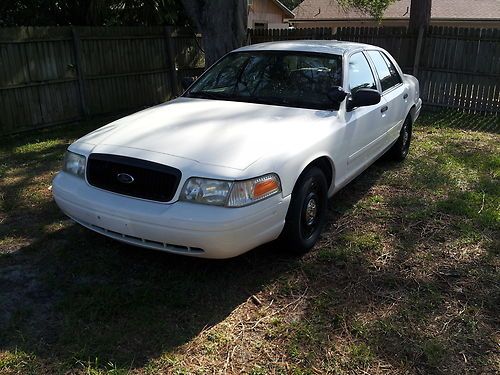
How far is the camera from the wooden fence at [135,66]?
839 centimetres

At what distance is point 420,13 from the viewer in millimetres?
12031

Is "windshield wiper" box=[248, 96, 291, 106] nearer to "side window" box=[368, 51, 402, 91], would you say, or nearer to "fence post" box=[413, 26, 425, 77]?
"side window" box=[368, 51, 402, 91]

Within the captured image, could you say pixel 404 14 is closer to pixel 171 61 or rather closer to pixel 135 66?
pixel 171 61

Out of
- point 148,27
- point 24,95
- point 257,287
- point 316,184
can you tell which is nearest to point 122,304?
point 257,287

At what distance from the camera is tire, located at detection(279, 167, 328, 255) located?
3627 millimetres

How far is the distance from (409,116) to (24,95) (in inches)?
250

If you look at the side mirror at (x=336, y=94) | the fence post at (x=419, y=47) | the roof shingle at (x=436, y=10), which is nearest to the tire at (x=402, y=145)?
the side mirror at (x=336, y=94)

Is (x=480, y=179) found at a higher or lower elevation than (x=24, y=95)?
lower

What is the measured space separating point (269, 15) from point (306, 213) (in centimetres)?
2877

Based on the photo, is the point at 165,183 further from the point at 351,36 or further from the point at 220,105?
the point at 351,36

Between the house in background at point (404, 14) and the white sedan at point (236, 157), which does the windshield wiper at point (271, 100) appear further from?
the house in background at point (404, 14)

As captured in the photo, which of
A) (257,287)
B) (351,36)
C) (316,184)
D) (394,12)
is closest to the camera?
(257,287)

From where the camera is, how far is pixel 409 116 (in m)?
6.49

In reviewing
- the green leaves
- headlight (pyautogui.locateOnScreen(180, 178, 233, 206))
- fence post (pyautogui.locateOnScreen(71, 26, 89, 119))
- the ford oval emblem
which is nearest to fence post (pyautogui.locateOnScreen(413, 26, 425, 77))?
fence post (pyautogui.locateOnScreen(71, 26, 89, 119))
